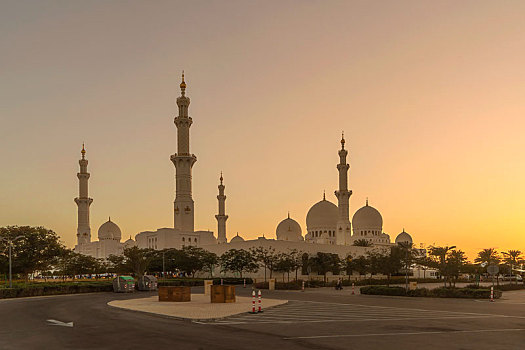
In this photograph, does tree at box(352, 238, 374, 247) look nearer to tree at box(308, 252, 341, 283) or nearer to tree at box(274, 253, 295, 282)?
tree at box(308, 252, 341, 283)

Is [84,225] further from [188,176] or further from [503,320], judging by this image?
[503,320]

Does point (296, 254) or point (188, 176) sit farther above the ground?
point (188, 176)

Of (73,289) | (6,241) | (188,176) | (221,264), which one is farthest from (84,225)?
(73,289)

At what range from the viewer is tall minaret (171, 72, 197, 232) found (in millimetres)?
101812

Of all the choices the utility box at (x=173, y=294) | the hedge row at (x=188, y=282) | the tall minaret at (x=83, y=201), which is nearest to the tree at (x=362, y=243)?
the hedge row at (x=188, y=282)

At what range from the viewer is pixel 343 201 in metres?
120

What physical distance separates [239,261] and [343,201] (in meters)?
41.5

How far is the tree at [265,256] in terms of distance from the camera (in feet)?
284

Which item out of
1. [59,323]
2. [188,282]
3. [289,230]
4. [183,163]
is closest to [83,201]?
[183,163]

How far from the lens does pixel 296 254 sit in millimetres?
95125

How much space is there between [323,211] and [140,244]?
44.3 meters

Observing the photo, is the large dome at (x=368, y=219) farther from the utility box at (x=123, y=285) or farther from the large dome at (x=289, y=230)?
the utility box at (x=123, y=285)

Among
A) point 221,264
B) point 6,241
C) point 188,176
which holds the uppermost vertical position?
point 188,176

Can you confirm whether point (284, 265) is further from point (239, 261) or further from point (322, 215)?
point (322, 215)
